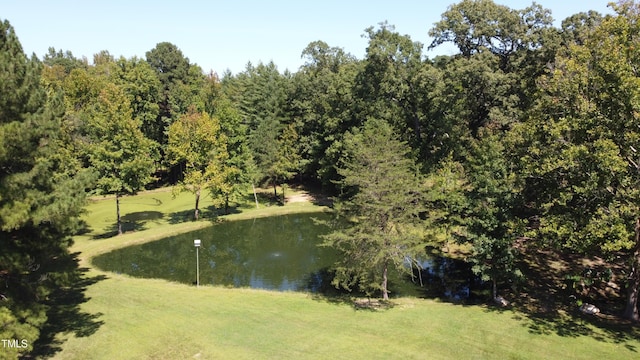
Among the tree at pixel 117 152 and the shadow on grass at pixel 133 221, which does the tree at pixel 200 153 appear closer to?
the tree at pixel 117 152

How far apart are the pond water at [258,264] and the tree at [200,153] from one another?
14.0 ft

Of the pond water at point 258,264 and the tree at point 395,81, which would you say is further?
the tree at point 395,81

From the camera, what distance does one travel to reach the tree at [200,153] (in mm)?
38250

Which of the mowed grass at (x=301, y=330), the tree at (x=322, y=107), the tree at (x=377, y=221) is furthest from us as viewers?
the tree at (x=322, y=107)

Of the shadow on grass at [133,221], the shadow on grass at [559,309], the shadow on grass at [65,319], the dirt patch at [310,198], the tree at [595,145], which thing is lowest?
the shadow on grass at [559,309]

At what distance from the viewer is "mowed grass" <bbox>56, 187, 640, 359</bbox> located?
1612 centimetres

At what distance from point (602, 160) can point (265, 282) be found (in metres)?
19.1

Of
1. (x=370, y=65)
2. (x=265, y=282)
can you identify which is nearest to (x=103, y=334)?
(x=265, y=282)

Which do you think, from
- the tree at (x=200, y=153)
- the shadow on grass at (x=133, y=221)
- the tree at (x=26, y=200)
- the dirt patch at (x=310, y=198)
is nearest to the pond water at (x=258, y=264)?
the tree at (x=200, y=153)

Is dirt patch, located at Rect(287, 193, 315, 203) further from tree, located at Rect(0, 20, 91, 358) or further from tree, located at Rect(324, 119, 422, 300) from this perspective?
tree, located at Rect(0, 20, 91, 358)

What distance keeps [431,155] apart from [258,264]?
20.1 meters

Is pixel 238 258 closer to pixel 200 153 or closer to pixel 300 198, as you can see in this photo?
pixel 200 153

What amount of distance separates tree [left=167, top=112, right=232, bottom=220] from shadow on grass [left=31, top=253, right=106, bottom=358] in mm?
15898

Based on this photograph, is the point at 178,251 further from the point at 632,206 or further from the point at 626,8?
the point at 626,8
